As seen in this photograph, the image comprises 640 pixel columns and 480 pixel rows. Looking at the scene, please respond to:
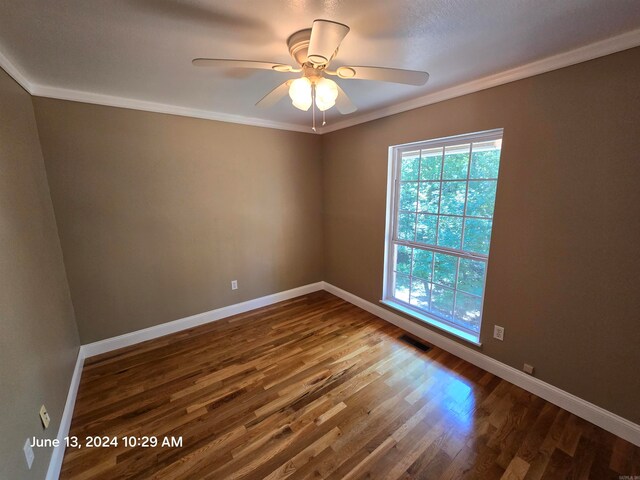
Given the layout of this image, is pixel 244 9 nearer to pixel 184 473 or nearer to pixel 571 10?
pixel 571 10

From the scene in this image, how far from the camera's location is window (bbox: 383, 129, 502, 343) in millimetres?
2180

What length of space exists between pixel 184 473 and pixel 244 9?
7.92ft

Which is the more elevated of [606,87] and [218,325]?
[606,87]

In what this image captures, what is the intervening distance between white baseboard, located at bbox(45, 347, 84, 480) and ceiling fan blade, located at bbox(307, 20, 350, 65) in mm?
2427

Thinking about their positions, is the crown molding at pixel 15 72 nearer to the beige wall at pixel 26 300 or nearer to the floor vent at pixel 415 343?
the beige wall at pixel 26 300

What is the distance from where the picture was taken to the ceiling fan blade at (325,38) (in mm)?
973

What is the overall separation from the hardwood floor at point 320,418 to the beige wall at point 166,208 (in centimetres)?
58

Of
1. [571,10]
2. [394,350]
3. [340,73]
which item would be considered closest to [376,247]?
[394,350]

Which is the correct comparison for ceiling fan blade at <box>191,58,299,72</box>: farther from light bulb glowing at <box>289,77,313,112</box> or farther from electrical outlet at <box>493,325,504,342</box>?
electrical outlet at <box>493,325,504,342</box>

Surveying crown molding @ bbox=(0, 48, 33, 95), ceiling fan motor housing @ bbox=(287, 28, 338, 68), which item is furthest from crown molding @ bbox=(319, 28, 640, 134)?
crown molding @ bbox=(0, 48, 33, 95)

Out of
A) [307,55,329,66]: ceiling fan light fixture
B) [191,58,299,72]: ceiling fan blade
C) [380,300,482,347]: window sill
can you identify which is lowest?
[380,300,482,347]: window sill

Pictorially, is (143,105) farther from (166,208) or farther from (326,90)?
(326,90)

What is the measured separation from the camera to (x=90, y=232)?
2.30 meters

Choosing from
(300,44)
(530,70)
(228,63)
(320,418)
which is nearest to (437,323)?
(320,418)
